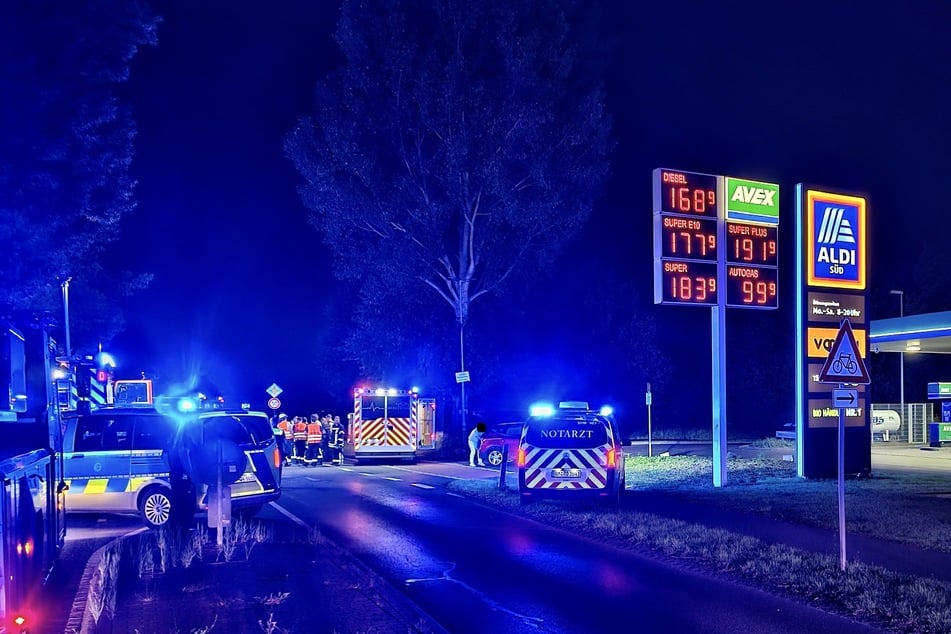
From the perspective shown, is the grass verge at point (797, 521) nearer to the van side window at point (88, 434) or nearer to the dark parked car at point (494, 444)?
the dark parked car at point (494, 444)

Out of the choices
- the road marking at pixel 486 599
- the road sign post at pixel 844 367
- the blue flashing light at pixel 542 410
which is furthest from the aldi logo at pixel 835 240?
the road marking at pixel 486 599

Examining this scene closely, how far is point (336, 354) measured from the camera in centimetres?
5697

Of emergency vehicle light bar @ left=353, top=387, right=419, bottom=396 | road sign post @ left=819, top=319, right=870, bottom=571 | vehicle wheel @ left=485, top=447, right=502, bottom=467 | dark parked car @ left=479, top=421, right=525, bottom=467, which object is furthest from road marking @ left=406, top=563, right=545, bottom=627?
emergency vehicle light bar @ left=353, top=387, right=419, bottom=396

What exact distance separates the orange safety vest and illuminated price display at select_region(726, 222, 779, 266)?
15.5 metres

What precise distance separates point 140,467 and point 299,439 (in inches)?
640

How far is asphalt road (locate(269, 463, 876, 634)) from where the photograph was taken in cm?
802

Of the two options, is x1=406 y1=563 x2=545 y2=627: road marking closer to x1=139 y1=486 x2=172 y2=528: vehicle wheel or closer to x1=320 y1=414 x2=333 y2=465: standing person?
x1=139 y1=486 x2=172 y2=528: vehicle wheel

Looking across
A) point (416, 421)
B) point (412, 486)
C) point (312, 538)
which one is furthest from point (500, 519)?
point (416, 421)

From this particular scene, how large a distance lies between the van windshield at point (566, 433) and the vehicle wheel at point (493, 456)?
11127mm

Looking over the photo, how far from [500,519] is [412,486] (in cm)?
621

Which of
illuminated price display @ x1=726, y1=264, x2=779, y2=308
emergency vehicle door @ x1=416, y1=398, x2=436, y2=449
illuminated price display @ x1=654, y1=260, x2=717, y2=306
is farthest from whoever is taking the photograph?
emergency vehicle door @ x1=416, y1=398, x2=436, y2=449

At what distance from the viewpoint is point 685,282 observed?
17703 millimetres

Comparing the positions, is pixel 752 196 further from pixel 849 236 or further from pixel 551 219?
pixel 551 219

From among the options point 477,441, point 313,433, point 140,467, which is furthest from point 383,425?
point 140,467
